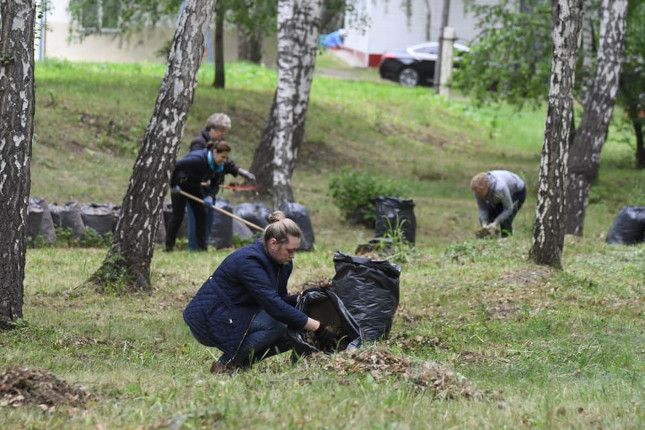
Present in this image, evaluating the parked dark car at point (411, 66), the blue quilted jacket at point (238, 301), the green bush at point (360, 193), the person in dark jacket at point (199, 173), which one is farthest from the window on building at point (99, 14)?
the blue quilted jacket at point (238, 301)

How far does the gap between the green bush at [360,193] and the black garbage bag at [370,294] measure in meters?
10.4

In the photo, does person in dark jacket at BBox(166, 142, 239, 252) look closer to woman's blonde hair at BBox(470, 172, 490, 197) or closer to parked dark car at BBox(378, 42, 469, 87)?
woman's blonde hair at BBox(470, 172, 490, 197)

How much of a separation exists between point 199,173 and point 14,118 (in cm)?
567

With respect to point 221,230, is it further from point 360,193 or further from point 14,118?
point 14,118

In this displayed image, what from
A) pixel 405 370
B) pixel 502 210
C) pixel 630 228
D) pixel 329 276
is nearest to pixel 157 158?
pixel 329 276

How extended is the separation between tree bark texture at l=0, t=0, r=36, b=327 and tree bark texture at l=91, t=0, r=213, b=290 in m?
2.69

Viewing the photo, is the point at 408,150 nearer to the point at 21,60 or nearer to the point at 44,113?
the point at 44,113

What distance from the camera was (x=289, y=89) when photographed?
19.3m

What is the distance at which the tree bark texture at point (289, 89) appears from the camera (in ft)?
62.1

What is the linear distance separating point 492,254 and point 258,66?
23642 millimetres

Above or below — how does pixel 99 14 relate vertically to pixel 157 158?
above

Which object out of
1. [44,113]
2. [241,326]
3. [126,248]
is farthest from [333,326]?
[44,113]

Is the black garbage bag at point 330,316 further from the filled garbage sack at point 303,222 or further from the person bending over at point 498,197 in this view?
the filled garbage sack at point 303,222

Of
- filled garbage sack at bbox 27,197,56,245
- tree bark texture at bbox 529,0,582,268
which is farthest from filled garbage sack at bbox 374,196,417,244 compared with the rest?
filled garbage sack at bbox 27,197,56,245
